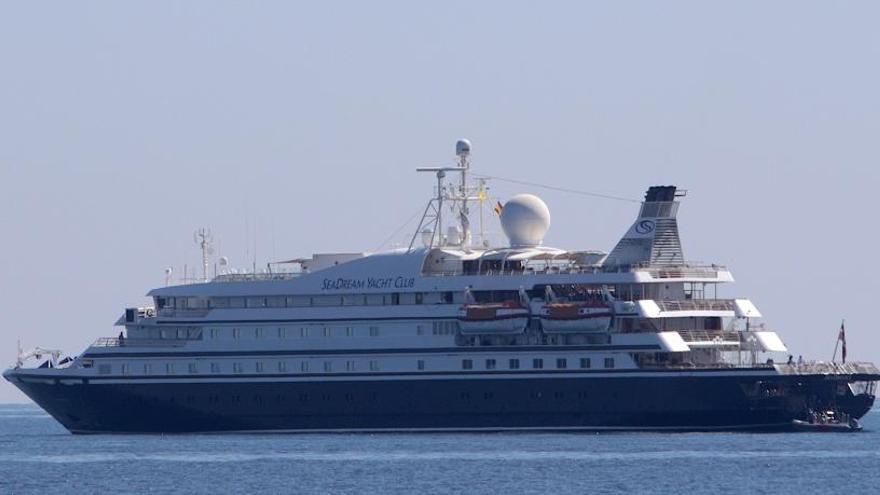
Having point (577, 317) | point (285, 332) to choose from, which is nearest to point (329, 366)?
point (285, 332)

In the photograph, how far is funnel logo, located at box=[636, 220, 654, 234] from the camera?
8050 cm

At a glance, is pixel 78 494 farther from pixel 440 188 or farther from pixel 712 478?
pixel 440 188

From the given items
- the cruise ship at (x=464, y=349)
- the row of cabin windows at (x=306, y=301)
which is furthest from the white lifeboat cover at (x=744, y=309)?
the row of cabin windows at (x=306, y=301)

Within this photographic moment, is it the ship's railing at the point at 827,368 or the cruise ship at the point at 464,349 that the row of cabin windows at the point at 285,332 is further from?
the ship's railing at the point at 827,368

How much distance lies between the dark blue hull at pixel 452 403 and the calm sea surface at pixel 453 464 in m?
0.69

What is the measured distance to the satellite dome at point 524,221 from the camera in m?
82.9

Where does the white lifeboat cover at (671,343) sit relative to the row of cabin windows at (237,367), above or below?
above

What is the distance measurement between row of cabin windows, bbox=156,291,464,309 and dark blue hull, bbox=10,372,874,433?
3043mm

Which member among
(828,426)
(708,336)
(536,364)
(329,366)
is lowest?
(828,426)

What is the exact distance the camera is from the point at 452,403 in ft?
263

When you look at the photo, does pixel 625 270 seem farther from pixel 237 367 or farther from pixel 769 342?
pixel 237 367

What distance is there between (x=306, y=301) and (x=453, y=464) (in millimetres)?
16143

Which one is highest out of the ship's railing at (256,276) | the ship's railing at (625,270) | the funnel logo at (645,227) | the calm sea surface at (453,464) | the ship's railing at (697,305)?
the funnel logo at (645,227)

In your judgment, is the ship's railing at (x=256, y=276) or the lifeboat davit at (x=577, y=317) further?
the ship's railing at (x=256, y=276)
